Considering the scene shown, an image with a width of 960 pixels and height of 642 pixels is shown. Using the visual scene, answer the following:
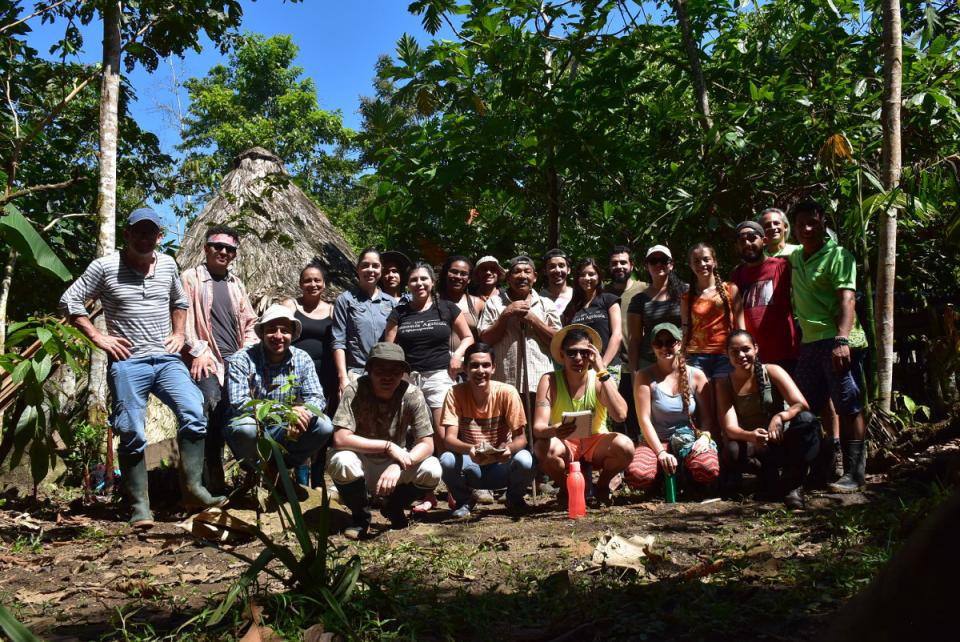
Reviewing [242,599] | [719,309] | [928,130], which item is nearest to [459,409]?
[719,309]

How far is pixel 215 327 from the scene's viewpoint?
6.05 meters

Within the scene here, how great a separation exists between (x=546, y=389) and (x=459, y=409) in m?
0.60

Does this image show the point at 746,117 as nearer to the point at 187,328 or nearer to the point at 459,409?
the point at 459,409

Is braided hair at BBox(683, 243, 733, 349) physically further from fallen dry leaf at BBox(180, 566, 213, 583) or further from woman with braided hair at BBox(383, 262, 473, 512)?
fallen dry leaf at BBox(180, 566, 213, 583)

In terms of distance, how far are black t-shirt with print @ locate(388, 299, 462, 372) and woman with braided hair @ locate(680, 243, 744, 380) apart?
5.51 ft

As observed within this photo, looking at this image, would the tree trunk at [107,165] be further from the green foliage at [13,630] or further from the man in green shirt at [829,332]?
the green foliage at [13,630]

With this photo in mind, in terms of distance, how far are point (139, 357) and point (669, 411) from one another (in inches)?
134

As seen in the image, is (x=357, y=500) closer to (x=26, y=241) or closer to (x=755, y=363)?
(x=26, y=241)

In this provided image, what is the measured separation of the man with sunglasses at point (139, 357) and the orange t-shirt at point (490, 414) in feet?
5.23

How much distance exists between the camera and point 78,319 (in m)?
5.20

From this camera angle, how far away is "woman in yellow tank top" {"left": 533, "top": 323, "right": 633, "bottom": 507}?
5.50 metres

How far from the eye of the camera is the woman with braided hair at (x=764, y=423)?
511 centimetres

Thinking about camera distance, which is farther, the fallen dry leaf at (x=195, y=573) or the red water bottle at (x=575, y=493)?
the red water bottle at (x=575, y=493)

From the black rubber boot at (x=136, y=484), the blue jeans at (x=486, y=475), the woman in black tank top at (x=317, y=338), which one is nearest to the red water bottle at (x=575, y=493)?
the blue jeans at (x=486, y=475)
